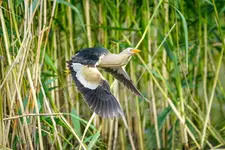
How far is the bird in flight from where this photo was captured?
11.0 ft

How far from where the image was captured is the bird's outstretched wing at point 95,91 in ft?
11.0

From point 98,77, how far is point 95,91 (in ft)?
0.35

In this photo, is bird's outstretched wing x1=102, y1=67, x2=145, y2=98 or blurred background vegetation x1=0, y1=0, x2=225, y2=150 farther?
bird's outstretched wing x1=102, y1=67, x2=145, y2=98

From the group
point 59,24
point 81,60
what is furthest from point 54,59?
point 81,60

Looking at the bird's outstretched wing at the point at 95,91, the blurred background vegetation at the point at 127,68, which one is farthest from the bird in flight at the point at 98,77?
the blurred background vegetation at the point at 127,68

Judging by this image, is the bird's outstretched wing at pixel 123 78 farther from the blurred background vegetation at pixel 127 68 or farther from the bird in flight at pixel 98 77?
the blurred background vegetation at pixel 127 68

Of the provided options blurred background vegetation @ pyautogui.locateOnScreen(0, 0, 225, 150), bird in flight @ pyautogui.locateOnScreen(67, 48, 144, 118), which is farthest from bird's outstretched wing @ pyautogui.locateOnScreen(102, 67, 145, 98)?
blurred background vegetation @ pyautogui.locateOnScreen(0, 0, 225, 150)

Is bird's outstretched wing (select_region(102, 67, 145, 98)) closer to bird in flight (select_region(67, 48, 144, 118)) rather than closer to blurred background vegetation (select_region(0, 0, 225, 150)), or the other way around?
bird in flight (select_region(67, 48, 144, 118))

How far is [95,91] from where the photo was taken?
3.42 meters

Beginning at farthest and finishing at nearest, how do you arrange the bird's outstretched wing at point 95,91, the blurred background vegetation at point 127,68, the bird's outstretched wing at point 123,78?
the bird's outstretched wing at point 123,78
the blurred background vegetation at point 127,68
the bird's outstretched wing at point 95,91

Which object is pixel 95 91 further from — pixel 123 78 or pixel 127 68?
pixel 127 68

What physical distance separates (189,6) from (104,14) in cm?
69

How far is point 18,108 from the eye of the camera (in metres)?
3.42

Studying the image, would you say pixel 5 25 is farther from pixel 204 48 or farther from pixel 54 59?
pixel 204 48
